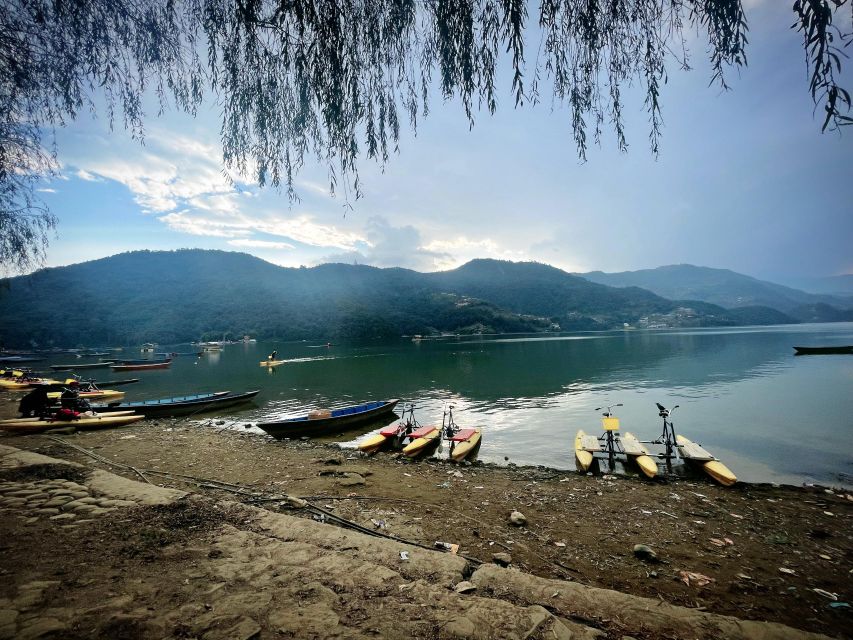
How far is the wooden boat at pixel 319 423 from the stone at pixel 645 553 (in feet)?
50.5

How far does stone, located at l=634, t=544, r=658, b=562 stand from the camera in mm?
6762

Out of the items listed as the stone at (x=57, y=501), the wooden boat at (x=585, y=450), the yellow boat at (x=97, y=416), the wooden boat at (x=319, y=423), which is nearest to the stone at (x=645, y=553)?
the wooden boat at (x=585, y=450)

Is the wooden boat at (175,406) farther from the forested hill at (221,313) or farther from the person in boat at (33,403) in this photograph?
the forested hill at (221,313)

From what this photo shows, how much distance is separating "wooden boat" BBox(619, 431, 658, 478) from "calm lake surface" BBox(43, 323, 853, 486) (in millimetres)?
2356

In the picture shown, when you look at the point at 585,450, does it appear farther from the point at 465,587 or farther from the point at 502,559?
the point at 465,587

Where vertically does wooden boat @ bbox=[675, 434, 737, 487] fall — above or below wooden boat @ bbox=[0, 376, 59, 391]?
below

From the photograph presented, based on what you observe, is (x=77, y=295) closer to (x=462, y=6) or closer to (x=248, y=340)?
(x=248, y=340)

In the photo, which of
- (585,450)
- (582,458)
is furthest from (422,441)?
(585,450)

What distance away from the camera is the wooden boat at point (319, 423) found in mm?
18594

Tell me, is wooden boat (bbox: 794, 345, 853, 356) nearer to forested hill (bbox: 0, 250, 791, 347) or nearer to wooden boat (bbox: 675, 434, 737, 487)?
wooden boat (bbox: 675, 434, 737, 487)

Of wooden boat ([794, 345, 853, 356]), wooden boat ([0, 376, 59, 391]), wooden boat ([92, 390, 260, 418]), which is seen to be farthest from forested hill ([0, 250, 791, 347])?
wooden boat ([92, 390, 260, 418])

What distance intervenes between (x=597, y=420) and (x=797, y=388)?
24.3 m

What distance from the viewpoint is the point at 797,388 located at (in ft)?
106

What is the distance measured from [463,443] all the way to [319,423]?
7873mm
